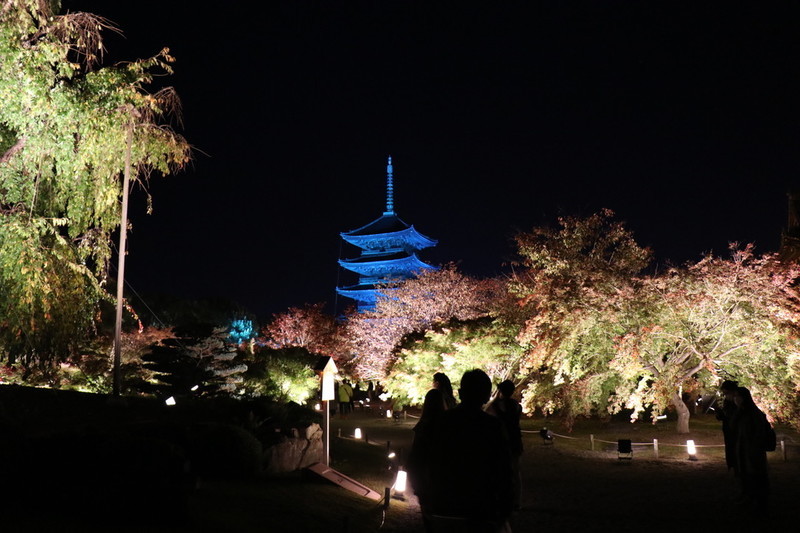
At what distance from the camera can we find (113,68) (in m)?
9.85

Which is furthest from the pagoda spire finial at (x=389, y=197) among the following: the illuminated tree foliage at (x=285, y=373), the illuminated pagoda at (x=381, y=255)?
the illuminated tree foliage at (x=285, y=373)

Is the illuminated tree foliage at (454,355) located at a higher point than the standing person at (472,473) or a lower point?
higher

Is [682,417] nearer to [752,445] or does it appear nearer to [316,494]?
[752,445]

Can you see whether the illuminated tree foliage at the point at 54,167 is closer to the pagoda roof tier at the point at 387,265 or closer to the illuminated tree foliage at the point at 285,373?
the illuminated tree foliage at the point at 285,373

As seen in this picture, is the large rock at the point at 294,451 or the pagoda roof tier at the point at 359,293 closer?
the large rock at the point at 294,451

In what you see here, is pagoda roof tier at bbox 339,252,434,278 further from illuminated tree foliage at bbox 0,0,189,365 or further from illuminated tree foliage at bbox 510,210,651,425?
illuminated tree foliage at bbox 0,0,189,365

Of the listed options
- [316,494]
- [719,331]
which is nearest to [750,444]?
[316,494]

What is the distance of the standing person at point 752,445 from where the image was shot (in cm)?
751

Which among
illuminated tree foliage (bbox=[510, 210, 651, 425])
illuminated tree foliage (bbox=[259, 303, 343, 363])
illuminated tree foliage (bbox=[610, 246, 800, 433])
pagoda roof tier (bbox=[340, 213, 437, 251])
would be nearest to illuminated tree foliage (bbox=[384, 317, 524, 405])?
illuminated tree foliage (bbox=[510, 210, 651, 425])

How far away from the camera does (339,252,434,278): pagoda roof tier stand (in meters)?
57.5

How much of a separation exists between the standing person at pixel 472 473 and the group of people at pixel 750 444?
544cm

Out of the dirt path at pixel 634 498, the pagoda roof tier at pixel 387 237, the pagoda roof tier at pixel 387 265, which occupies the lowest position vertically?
the dirt path at pixel 634 498

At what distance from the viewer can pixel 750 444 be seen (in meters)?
7.53

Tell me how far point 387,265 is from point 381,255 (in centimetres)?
181
